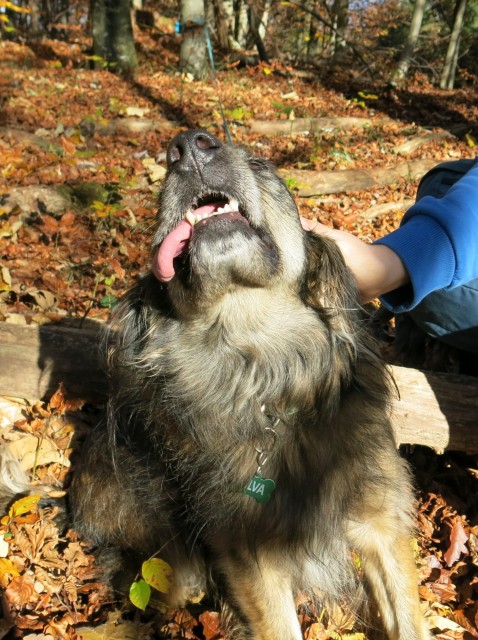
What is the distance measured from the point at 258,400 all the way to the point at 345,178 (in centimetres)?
558

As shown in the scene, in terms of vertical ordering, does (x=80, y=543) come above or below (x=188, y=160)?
below

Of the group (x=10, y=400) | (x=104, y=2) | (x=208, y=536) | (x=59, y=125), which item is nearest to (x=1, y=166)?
(x=59, y=125)

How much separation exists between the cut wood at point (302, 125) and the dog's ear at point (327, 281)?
7.82 m

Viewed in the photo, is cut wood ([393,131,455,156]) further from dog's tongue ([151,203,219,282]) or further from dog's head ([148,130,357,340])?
dog's tongue ([151,203,219,282])

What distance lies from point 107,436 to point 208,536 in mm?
782

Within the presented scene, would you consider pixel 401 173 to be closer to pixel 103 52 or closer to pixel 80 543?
pixel 80 543

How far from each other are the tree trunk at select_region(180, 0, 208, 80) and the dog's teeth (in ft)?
38.3

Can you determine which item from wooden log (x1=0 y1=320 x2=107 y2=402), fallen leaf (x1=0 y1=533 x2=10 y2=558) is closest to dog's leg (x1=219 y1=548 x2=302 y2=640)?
fallen leaf (x1=0 y1=533 x2=10 y2=558)

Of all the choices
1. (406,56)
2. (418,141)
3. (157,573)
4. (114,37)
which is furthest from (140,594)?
(406,56)

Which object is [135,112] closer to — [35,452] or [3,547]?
[35,452]

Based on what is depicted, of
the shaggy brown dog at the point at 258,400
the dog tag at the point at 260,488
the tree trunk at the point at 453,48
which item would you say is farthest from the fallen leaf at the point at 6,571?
the tree trunk at the point at 453,48

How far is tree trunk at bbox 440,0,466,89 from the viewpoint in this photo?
15820 mm

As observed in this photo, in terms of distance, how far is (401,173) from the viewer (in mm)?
8094

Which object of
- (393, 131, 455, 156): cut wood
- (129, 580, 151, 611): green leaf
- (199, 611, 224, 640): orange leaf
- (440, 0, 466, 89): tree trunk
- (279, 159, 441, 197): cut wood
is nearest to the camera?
(129, 580, 151, 611): green leaf
